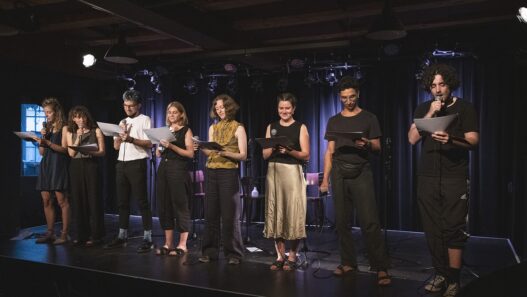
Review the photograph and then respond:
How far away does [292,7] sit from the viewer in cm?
590

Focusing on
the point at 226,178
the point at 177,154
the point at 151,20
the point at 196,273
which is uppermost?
the point at 151,20

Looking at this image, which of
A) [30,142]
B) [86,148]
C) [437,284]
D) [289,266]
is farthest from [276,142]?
[30,142]

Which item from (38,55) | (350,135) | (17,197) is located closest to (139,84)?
(38,55)

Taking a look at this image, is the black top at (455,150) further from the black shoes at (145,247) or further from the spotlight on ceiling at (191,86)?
the spotlight on ceiling at (191,86)

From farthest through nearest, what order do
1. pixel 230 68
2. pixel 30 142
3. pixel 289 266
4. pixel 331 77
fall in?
pixel 30 142 < pixel 230 68 < pixel 331 77 < pixel 289 266

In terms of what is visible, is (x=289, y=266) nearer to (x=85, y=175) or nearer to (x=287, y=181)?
(x=287, y=181)

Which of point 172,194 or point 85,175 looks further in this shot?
point 85,175

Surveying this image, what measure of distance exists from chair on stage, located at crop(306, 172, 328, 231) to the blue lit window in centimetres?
463

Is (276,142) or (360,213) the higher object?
(276,142)

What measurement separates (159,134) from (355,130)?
1.84m

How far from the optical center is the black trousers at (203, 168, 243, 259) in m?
4.40

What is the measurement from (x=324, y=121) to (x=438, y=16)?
2.49 m

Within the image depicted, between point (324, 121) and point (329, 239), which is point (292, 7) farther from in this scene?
point (329, 239)

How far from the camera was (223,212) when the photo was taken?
174 inches
